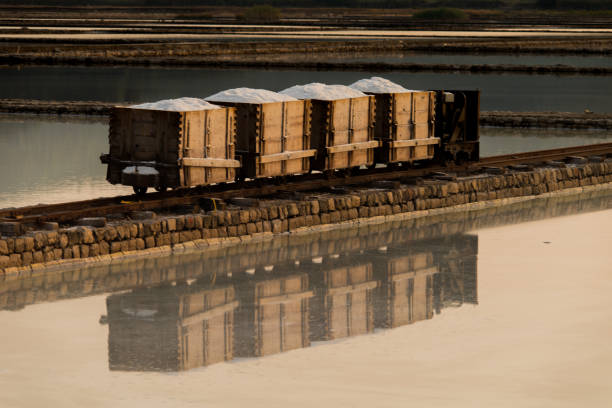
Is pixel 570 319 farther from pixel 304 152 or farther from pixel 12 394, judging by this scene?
pixel 304 152

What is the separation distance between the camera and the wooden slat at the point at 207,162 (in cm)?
2423

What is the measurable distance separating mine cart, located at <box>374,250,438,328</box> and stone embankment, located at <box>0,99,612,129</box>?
28076 mm

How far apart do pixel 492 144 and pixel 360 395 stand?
30.0 m

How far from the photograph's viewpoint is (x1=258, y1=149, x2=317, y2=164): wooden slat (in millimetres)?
26119

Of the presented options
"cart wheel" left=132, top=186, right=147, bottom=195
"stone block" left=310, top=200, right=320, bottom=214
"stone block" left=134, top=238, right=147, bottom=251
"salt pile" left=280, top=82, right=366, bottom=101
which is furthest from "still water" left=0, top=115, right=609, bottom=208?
"stone block" left=134, top=238, right=147, bottom=251

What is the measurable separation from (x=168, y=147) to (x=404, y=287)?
6921 millimetres

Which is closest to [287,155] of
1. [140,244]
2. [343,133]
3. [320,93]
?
[343,133]

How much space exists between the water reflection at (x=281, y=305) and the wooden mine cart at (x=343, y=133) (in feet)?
18.4

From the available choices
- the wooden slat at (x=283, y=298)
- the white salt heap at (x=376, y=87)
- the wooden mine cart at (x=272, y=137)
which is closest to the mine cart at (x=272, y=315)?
the wooden slat at (x=283, y=298)

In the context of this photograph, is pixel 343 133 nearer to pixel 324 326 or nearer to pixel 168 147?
pixel 168 147

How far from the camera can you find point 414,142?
30.5 meters

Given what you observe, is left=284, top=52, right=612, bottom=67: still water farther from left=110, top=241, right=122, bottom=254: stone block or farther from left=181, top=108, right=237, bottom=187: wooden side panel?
left=110, top=241, right=122, bottom=254: stone block

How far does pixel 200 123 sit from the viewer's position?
2461 centimetres

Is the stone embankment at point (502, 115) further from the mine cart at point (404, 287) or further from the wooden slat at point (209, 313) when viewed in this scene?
the wooden slat at point (209, 313)
